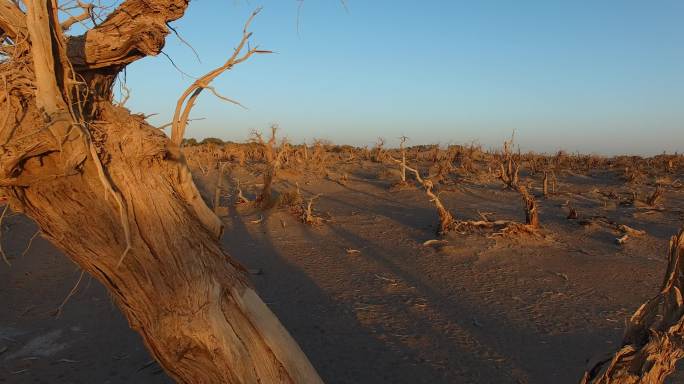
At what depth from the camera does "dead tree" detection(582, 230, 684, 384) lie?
2.26m

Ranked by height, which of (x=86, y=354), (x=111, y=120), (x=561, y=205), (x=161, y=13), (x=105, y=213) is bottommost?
(x=86, y=354)

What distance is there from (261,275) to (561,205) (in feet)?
25.3

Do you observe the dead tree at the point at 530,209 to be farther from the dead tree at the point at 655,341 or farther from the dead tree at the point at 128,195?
the dead tree at the point at 128,195

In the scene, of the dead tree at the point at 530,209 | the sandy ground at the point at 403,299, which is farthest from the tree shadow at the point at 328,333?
the dead tree at the point at 530,209

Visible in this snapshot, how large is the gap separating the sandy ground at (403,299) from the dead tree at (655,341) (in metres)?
1.62

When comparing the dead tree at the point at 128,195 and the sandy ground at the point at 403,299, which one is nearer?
the dead tree at the point at 128,195

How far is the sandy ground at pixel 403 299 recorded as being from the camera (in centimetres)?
428

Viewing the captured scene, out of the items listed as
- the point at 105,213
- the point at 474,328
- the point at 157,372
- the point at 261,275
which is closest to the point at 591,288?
the point at 474,328

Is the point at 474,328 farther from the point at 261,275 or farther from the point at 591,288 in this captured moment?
the point at 261,275

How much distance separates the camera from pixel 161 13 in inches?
87.7

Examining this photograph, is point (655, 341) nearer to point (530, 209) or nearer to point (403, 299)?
point (403, 299)

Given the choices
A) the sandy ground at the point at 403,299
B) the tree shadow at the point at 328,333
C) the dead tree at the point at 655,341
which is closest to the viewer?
the dead tree at the point at 655,341

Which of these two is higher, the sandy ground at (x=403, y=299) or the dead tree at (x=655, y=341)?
the dead tree at (x=655, y=341)

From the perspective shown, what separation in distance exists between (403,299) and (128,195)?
4.28 m
